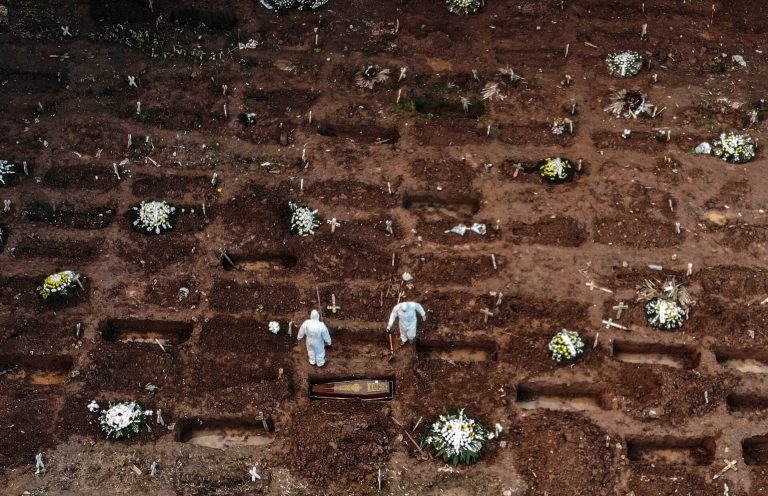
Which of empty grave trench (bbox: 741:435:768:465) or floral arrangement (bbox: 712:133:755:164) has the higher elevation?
floral arrangement (bbox: 712:133:755:164)

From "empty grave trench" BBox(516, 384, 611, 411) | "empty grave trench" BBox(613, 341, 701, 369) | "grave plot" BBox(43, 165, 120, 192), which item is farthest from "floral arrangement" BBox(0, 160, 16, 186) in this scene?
"empty grave trench" BBox(613, 341, 701, 369)

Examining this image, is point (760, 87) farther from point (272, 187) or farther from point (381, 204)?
point (272, 187)

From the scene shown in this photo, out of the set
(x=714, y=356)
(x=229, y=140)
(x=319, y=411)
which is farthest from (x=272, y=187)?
(x=714, y=356)

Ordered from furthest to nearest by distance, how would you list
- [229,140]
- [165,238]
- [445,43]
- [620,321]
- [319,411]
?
[445,43]
[229,140]
[165,238]
[620,321]
[319,411]

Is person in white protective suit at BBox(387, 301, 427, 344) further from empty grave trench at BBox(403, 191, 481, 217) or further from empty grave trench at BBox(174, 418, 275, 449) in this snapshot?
empty grave trench at BBox(403, 191, 481, 217)

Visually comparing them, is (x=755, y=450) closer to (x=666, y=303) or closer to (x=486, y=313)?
(x=666, y=303)

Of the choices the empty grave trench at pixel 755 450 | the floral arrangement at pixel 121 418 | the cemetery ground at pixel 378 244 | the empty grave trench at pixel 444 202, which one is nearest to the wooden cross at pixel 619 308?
the cemetery ground at pixel 378 244

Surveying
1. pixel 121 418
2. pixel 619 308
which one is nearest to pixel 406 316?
pixel 619 308
